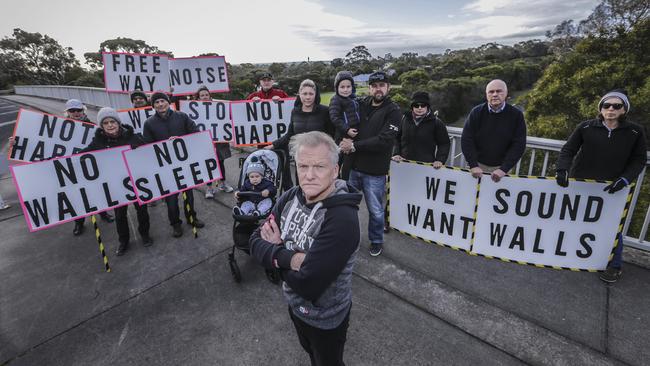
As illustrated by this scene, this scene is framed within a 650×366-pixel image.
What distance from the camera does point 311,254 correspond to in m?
1.49

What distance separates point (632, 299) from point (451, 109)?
26320 mm

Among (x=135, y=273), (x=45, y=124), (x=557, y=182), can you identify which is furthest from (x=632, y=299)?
(x=45, y=124)

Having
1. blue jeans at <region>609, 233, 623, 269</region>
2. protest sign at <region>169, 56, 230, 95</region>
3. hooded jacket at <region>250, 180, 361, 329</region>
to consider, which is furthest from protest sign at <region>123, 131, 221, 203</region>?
blue jeans at <region>609, 233, 623, 269</region>

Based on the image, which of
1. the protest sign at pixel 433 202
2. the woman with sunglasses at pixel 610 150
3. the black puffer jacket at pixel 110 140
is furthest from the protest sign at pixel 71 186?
the woman with sunglasses at pixel 610 150

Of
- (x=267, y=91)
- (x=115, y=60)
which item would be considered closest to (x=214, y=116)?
(x=267, y=91)

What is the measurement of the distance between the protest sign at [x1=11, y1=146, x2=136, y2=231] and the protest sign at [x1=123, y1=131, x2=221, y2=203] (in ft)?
0.49

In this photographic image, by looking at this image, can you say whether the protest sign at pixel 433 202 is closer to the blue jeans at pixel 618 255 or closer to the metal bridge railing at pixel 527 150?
the metal bridge railing at pixel 527 150

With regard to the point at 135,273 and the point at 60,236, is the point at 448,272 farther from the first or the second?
the point at 60,236

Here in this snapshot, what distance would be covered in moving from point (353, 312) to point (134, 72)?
276 inches

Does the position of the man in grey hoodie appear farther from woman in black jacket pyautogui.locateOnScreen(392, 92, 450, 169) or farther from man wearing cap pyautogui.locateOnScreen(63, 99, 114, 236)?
man wearing cap pyautogui.locateOnScreen(63, 99, 114, 236)

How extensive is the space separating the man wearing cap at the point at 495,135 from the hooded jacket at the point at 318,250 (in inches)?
98.9

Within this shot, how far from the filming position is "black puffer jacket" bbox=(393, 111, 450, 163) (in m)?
4.03

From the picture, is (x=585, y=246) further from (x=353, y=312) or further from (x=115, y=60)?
(x=115, y=60)

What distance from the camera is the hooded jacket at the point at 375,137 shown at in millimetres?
3559
